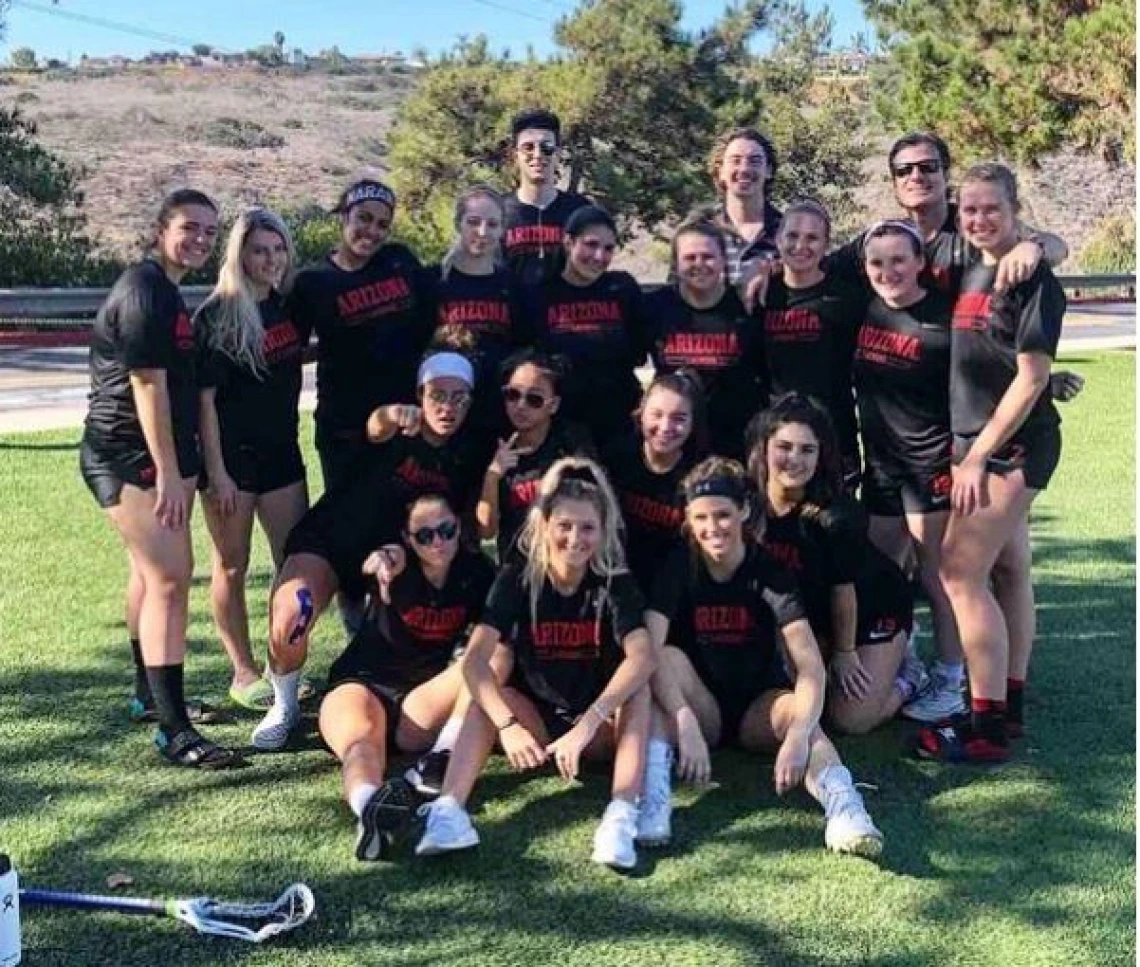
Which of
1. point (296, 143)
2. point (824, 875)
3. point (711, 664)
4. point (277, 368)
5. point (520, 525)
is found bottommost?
point (824, 875)

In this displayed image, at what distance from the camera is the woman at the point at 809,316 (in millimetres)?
4945

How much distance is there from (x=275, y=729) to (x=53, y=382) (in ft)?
40.8

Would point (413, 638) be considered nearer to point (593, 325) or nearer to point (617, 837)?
point (617, 837)

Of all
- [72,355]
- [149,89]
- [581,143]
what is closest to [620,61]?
[581,143]

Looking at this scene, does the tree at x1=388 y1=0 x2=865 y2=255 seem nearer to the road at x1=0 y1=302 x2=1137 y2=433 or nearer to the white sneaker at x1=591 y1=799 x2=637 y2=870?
the road at x1=0 y1=302 x2=1137 y2=433

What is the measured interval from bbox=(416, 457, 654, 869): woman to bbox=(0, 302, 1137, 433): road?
8.85 meters

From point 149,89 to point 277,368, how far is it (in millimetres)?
83842

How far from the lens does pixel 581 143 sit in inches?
1310

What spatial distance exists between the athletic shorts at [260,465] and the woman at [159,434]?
36cm

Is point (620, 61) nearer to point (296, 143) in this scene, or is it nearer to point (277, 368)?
point (277, 368)

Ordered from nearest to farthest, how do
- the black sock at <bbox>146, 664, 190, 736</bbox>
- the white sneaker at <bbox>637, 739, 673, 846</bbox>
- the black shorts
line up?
the white sneaker at <bbox>637, 739, 673, 846</bbox> < the black sock at <bbox>146, 664, 190, 736</bbox> < the black shorts

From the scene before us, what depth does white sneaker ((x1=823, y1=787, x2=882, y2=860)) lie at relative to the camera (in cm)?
381

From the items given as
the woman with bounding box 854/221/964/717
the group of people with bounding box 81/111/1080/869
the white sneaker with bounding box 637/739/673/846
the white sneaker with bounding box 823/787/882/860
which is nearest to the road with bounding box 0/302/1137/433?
the group of people with bounding box 81/111/1080/869

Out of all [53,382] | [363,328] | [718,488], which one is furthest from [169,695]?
[53,382]
